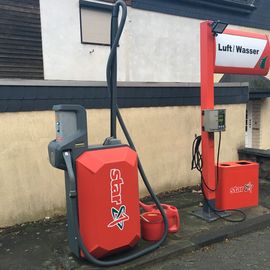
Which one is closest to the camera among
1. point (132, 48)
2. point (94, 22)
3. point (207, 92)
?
point (207, 92)

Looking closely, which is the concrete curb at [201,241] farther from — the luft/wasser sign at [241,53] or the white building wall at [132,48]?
the white building wall at [132,48]

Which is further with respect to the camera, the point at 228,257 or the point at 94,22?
the point at 94,22

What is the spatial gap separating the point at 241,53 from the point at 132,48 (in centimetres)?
278

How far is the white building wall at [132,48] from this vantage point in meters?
6.31

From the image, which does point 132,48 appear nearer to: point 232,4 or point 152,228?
point 232,4

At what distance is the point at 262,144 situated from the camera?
9922mm

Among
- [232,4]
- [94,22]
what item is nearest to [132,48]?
[94,22]

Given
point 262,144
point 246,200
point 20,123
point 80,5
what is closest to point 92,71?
point 80,5

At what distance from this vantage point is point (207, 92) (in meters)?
5.02

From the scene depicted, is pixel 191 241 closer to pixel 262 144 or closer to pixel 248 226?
pixel 248 226

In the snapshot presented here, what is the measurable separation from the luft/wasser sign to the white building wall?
2658 mm

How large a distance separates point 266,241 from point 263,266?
0.74m

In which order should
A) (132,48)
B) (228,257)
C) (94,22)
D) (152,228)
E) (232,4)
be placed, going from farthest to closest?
(232,4) < (132,48) < (94,22) < (152,228) < (228,257)

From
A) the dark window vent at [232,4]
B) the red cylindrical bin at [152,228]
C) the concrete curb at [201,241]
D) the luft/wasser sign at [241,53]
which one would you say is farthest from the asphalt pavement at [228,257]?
the dark window vent at [232,4]
